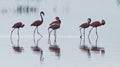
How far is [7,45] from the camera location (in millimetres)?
15688

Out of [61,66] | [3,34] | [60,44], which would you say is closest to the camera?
[61,66]

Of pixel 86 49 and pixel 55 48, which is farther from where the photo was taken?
pixel 55 48

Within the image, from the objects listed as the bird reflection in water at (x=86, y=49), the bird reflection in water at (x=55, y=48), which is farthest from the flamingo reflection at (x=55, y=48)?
the bird reflection in water at (x=86, y=49)

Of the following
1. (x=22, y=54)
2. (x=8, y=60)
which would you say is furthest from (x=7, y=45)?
(x=8, y=60)

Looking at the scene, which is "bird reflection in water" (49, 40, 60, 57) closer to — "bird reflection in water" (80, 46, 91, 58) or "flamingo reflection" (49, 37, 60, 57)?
"flamingo reflection" (49, 37, 60, 57)

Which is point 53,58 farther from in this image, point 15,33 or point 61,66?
point 15,33

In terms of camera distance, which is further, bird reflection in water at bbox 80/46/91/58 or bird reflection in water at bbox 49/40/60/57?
bird reflection in water at bbox 80/46/91/58

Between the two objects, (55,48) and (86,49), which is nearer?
Result: (86,49)

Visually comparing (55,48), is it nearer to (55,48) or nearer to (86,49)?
(55,48)

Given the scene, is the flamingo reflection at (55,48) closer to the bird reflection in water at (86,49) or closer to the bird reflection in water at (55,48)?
the bird reflection in water at (55,48)

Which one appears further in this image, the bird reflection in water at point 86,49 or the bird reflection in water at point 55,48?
the bird reflection in water at point 86,49

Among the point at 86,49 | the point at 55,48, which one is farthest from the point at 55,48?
the point at 86,49

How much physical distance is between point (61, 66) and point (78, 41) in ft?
17.5

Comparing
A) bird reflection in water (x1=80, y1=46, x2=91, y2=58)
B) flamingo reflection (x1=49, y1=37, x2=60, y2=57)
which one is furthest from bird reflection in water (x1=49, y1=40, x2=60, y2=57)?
bird reflection in water (x1=80, y1=46, x2=91, y2=58)
